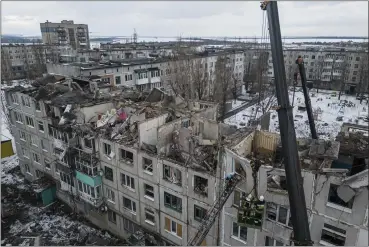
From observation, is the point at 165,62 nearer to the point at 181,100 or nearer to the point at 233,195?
the point at 181,100

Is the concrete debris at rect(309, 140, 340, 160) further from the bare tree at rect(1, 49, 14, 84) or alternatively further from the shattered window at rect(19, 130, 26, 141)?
the bare tree at rect(1, 49, 14, 84)

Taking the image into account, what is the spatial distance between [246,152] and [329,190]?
13.8ft

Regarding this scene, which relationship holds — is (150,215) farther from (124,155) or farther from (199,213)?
(124,155)

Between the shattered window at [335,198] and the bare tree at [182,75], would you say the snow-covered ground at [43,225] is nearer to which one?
the shattered window at [335,198]

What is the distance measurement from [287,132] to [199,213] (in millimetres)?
7178

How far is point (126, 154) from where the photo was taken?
1670cm

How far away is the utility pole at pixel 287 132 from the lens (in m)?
9.14

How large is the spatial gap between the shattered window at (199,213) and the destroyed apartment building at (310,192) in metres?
1.24

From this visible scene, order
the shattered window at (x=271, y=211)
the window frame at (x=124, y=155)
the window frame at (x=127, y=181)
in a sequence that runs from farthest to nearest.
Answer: the window frame at (x=127, y=181) < the window frame at (x=124, y=155) < the shattered window at (x=271, y=211)

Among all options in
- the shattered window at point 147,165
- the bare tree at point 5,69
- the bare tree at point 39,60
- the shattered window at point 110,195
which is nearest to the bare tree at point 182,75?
the shattered window at point 110,195

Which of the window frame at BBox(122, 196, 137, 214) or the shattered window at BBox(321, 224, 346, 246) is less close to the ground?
the shattered window at BBox(321, 224, 346, 246)

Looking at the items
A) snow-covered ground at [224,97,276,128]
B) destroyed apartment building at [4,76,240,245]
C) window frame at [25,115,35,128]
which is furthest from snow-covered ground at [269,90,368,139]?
window frame at [25,115,35,128]

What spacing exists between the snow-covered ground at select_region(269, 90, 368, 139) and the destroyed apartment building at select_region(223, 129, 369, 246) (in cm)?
1943

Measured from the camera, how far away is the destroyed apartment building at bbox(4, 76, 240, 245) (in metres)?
14.7
